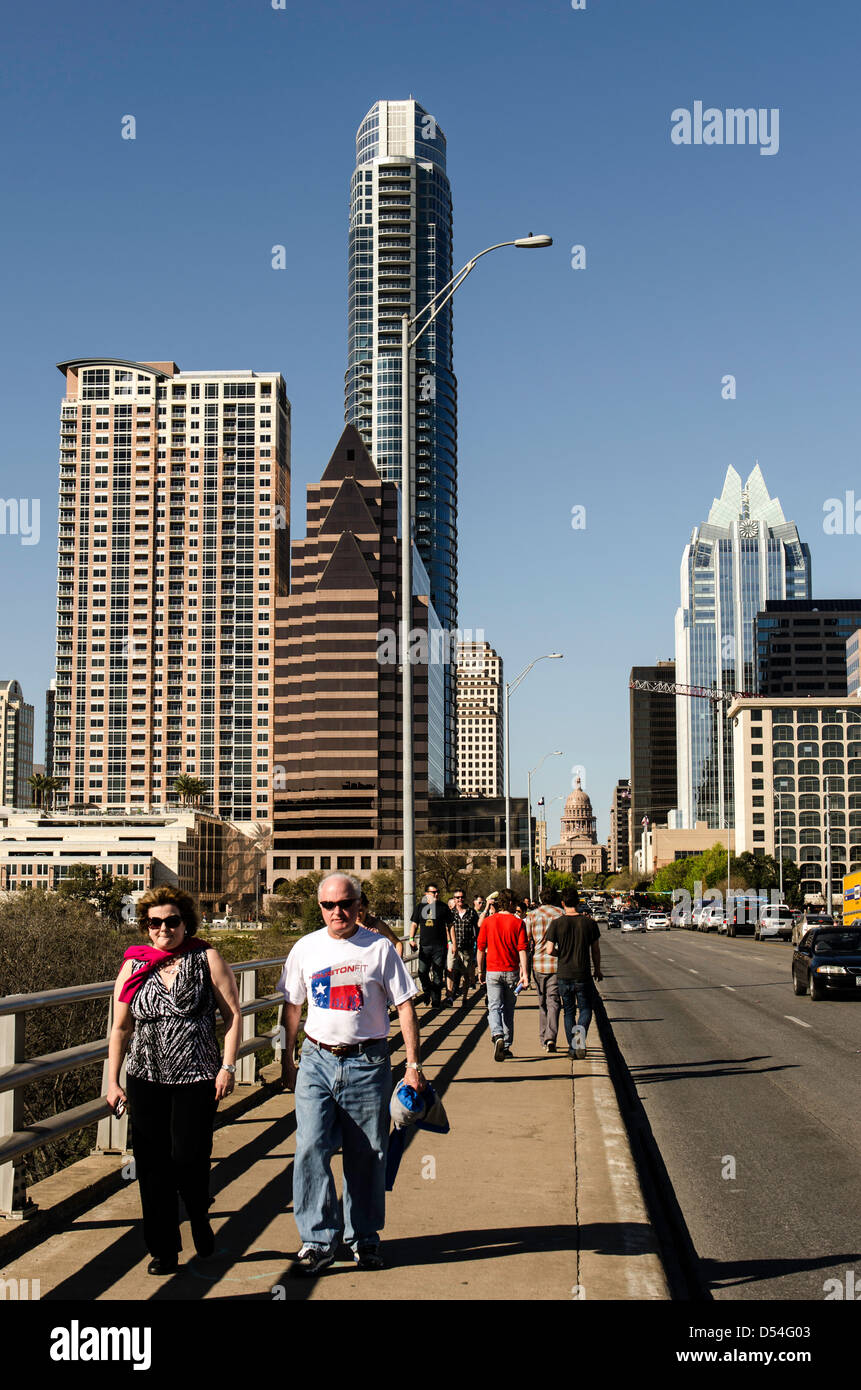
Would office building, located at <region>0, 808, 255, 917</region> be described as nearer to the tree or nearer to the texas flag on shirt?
the tree

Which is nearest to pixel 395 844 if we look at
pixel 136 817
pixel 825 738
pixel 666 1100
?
pixel 136 817

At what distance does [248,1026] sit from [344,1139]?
17.1 feet

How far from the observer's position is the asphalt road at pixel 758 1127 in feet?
24.2

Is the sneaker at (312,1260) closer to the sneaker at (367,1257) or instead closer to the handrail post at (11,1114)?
the sneaker at (367,1257)

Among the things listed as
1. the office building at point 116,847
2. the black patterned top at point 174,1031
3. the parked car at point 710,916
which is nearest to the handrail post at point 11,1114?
the black patterned top at point 174,1031

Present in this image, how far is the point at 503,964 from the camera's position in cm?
1495

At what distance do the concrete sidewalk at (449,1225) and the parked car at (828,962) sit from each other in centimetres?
1504

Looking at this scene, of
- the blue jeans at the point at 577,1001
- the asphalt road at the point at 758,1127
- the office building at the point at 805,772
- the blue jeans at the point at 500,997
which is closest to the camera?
the asphalt road at the point at 758,1127

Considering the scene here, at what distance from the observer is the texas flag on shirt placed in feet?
21.5

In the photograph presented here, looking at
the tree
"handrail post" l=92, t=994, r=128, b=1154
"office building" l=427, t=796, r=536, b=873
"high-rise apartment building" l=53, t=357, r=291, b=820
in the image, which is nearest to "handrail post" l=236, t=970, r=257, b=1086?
"handrail post" l=92, t=994, r=128, b=1154

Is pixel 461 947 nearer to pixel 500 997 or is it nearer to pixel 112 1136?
pixel 500 997
